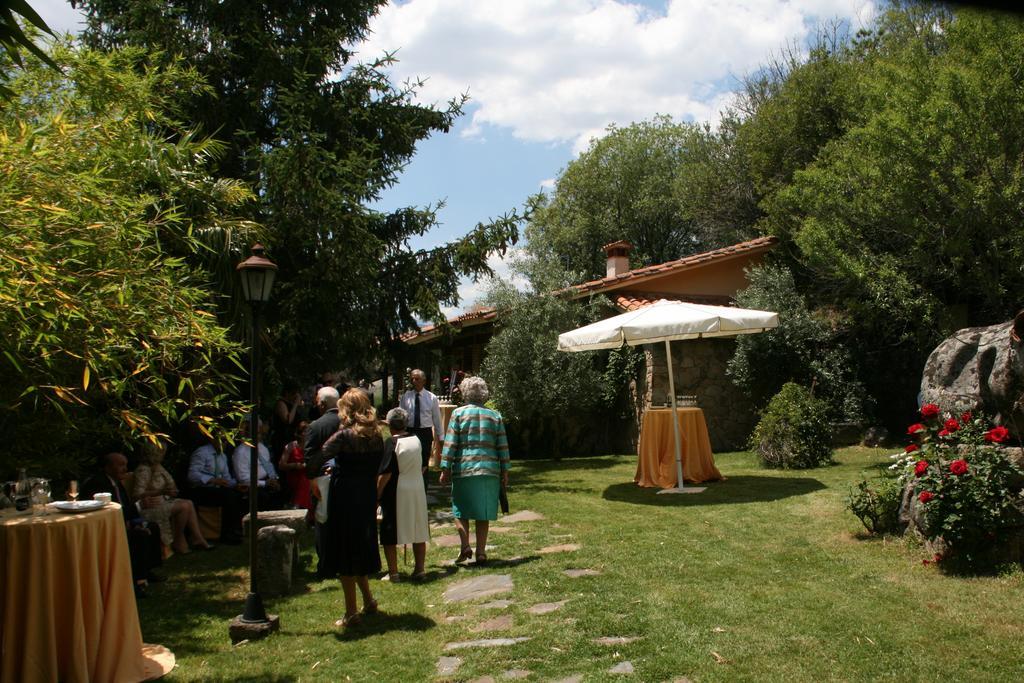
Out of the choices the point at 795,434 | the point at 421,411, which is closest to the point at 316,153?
the point at 421,411

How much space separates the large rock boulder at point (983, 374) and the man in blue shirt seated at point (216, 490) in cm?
679

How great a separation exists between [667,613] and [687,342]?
1036 centimetres

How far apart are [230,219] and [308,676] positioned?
255 inches

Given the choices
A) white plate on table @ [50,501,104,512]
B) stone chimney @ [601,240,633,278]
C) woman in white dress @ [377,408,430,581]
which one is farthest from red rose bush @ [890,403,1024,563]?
stone chimney @ [601,240,633,278]

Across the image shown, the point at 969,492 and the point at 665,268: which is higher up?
the point at 665,268

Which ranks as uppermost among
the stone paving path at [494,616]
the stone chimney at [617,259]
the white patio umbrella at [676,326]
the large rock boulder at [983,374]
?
the stone chimney at [617,259]

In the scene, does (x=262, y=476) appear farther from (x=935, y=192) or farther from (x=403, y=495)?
(x=935, y=192)

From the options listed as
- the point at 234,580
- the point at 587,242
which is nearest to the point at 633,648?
the point at 234,580

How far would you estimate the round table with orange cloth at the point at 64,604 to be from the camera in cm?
429

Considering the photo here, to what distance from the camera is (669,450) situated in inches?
424

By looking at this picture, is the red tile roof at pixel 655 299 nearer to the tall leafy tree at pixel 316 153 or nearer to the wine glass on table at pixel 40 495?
the tall leafy tree at pixel 316 153

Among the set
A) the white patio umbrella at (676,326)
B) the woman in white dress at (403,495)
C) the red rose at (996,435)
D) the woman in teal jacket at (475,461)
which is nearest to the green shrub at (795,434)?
the white patio umbrella at (676,326)

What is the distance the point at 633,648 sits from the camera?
4.53m

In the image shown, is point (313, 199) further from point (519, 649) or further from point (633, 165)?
point (633, 165)
